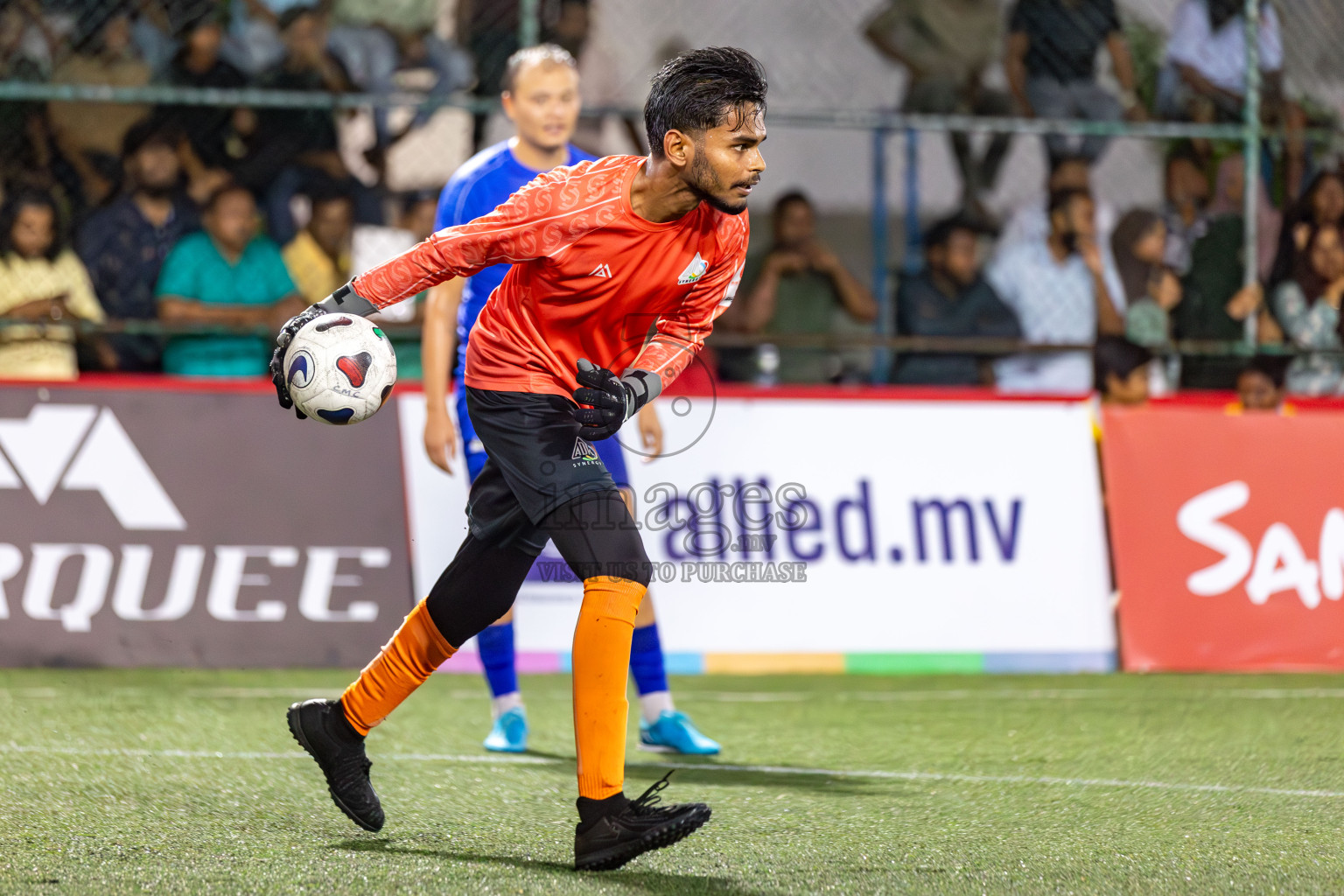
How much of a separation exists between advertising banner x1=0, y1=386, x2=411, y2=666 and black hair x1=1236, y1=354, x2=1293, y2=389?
508 cm

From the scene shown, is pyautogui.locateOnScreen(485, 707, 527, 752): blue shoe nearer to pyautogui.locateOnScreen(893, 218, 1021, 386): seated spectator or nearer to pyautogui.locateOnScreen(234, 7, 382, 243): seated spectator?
pyautogui.locateOnScreen(893, 218, 1021, 386): seated spectator

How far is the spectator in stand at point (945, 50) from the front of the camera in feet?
33.4

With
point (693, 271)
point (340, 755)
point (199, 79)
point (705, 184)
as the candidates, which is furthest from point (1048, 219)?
point (340, 755)

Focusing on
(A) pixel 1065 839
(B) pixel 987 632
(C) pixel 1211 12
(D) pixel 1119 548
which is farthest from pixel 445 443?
(C) pixel 1211 12

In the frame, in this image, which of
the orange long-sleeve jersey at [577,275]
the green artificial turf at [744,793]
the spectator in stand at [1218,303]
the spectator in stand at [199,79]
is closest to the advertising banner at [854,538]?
the green artificial turf at [744,793]

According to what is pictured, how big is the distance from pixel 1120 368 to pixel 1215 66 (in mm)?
2599

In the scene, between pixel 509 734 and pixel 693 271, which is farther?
pixel 509 734

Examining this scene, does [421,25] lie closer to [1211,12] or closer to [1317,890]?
[1211,12]

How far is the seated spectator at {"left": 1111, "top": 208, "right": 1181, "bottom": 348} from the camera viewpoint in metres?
9.77

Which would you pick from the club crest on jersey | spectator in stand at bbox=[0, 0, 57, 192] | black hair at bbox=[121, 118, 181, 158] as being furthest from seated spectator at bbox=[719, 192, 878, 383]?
the club crest on jersey

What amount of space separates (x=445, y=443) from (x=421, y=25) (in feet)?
15.6

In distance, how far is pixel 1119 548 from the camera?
7.79 metres

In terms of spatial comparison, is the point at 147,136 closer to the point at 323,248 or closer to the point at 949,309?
the point at 323,248

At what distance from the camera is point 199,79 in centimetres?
914
